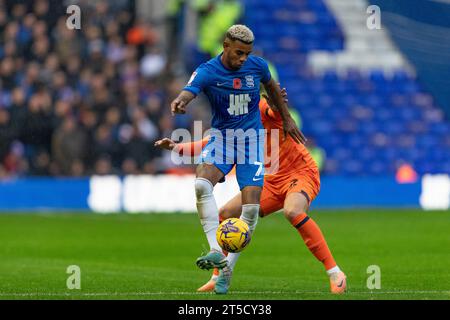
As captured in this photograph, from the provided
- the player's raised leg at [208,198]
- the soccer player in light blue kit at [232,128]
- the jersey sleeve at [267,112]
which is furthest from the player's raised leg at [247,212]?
the jersey sleeve at [267,112]

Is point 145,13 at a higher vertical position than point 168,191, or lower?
higher

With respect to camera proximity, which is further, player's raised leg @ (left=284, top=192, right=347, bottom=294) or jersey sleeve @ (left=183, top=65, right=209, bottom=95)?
player's raised leg @ (left=284, top=192, right=347, bottom=294)

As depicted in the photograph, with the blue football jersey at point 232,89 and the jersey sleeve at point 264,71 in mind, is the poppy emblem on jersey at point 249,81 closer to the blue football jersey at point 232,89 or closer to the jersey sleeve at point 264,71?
the blue football jersey at point 232,89

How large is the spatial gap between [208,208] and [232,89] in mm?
1081

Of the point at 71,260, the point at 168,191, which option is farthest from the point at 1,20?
the point at 71,260

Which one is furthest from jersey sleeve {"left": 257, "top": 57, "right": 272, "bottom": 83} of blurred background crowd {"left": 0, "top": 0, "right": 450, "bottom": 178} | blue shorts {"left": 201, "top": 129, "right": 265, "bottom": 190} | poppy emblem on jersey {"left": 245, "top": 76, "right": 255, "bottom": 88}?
blurred background crowd {"left": 0, "top": 0, "right": 450, "bottom": 178}

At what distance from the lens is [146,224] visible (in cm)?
2012

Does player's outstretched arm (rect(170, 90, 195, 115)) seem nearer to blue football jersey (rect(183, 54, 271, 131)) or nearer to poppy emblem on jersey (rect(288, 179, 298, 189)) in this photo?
blue football jersey (rect(183, 54, 271, 131))

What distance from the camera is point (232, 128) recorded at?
982cm

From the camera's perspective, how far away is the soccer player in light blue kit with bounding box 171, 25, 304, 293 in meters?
9.57

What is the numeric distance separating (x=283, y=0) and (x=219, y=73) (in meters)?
20.7

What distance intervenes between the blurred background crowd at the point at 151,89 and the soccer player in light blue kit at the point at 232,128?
530 inches

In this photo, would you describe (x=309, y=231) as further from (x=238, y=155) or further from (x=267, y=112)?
(x=267, y=112)
